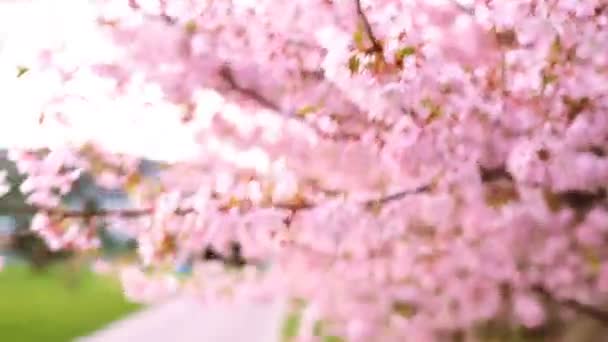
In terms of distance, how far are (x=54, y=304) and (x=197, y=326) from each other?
7.03 ft

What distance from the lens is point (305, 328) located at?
4.89 meters

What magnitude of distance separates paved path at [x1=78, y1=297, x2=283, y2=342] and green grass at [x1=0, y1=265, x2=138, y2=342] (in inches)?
12.0

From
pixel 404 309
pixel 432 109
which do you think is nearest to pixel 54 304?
pixel 404 309

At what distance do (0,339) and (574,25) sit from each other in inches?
277

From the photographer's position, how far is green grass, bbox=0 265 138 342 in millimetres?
8602

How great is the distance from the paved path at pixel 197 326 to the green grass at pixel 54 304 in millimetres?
306

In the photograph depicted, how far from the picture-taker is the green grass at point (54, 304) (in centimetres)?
860

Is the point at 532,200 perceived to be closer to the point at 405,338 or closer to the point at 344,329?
the point at 405,338

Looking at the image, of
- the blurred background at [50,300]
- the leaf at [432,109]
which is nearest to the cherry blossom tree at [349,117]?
the leaf at [432,109]

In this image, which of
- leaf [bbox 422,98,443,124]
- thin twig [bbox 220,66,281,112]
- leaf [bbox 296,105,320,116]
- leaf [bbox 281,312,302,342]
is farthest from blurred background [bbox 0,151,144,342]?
leaf [bbox 422,98,443,124]

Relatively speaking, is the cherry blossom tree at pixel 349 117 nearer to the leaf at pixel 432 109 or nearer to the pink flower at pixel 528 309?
the leaf at pixel 432 109

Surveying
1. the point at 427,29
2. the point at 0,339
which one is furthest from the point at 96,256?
the point at 0,339

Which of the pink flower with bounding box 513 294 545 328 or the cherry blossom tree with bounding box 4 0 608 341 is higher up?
the cherry blossom tree with bounding box 4 0 608 341

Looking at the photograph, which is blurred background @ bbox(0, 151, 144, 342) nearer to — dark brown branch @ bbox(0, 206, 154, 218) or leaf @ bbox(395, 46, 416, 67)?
dark brown branch @ bbox(0, 206, 154, 218)
